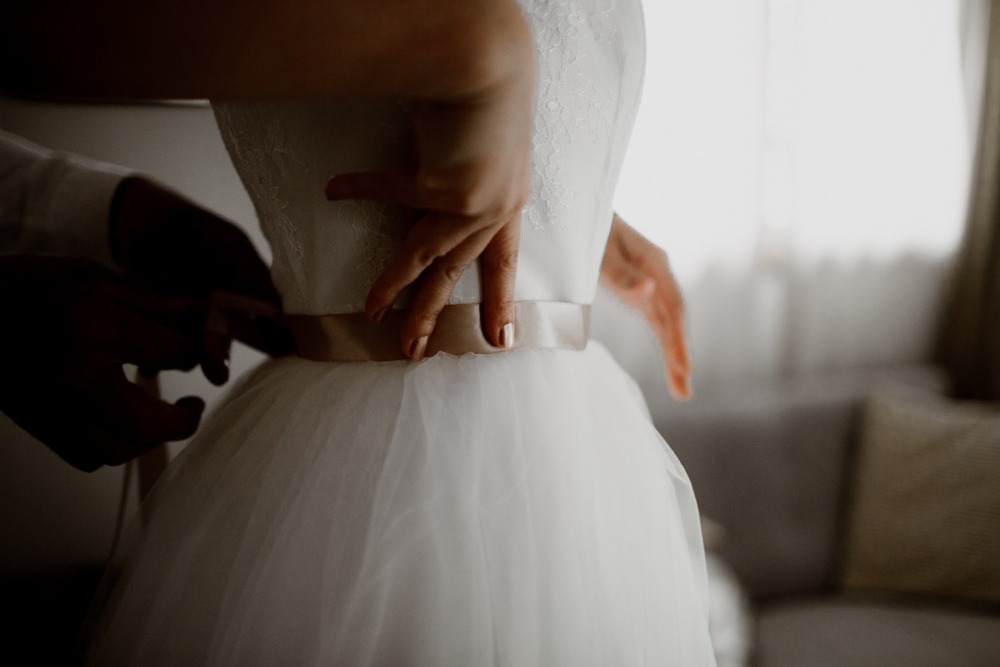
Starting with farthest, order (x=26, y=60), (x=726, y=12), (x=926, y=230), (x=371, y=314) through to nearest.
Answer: (x=926, y=230) → (x=726, y=12) → (x=371, y=314) → (x=26, y=60)

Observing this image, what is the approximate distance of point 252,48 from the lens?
0.32 meters

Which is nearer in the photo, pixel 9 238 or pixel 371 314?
pixel 371 314

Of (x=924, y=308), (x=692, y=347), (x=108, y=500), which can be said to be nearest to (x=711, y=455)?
(x=692, y=347)

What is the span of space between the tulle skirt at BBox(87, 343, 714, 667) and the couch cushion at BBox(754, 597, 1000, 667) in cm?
98

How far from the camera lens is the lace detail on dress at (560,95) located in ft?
1.48

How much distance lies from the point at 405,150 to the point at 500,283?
114 millimetres

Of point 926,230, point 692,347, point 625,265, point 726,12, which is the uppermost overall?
point 726,12

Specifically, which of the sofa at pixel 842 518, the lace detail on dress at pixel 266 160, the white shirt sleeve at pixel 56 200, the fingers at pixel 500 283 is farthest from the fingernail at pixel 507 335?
the sofa at pixel 842 518

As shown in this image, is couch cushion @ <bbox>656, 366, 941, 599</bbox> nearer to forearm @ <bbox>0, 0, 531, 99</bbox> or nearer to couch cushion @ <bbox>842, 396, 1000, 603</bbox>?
couch cushion @ <bbox>842, 396, 1000, 603</bbox>

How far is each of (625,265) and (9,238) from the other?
2.27ft

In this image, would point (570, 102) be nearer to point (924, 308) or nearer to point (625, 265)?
point (625, 265)

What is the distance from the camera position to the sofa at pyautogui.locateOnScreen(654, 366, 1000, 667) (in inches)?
52.3

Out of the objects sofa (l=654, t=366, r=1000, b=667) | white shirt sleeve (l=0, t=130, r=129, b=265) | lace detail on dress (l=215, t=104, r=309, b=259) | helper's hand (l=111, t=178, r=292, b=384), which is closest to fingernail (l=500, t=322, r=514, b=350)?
lace detail on dress (l=215, t=104, r=309, b=259)

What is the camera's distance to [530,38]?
37cm
